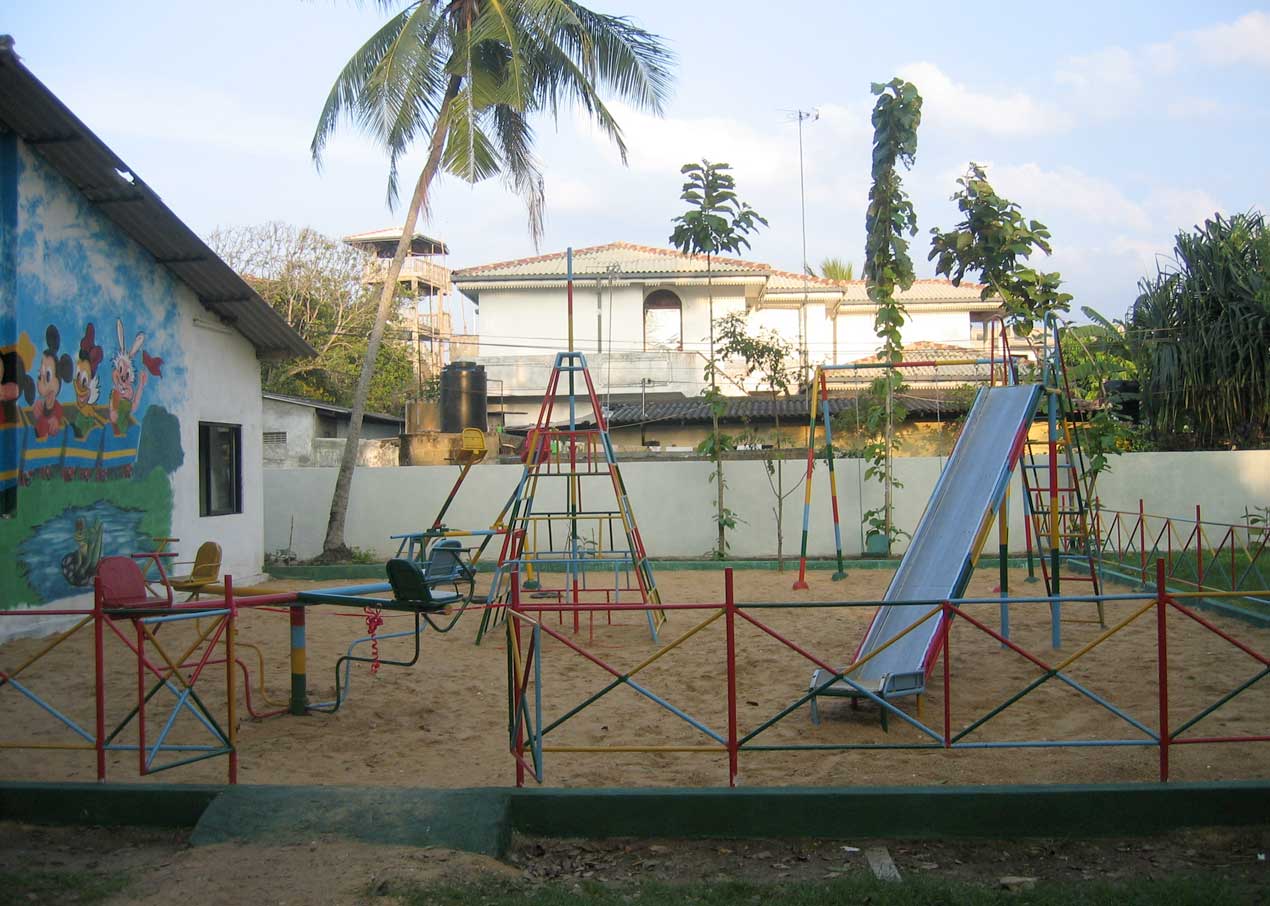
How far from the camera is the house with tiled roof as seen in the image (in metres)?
28.0

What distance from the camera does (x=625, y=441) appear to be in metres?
24.4

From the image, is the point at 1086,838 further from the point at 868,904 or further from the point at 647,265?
the point at 647,265

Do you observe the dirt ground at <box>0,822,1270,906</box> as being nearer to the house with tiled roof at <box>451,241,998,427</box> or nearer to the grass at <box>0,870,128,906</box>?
the grass at <box>0,870,128,906</box>

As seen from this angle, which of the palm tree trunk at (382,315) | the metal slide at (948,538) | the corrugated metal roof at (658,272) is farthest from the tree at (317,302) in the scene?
the metal slide at (948,538)

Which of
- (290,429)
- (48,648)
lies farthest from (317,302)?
(48,648)

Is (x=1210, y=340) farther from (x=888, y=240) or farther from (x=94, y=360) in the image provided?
(x=94, y=360)

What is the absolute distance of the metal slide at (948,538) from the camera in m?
7.16

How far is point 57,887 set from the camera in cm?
430

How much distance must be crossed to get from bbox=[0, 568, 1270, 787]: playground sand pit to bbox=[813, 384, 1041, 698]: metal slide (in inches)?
13.7

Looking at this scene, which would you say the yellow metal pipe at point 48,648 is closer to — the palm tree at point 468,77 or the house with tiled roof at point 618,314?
the palm tree at point 468,77

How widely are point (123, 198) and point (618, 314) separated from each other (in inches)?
759

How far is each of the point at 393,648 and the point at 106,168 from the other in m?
5.33

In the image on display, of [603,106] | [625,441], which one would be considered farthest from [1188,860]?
[625,441]

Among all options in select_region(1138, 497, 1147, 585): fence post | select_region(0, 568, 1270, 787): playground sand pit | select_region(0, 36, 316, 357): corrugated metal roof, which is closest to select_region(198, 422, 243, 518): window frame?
select_region(0, 36, 316, 357): corrugated metal roof
